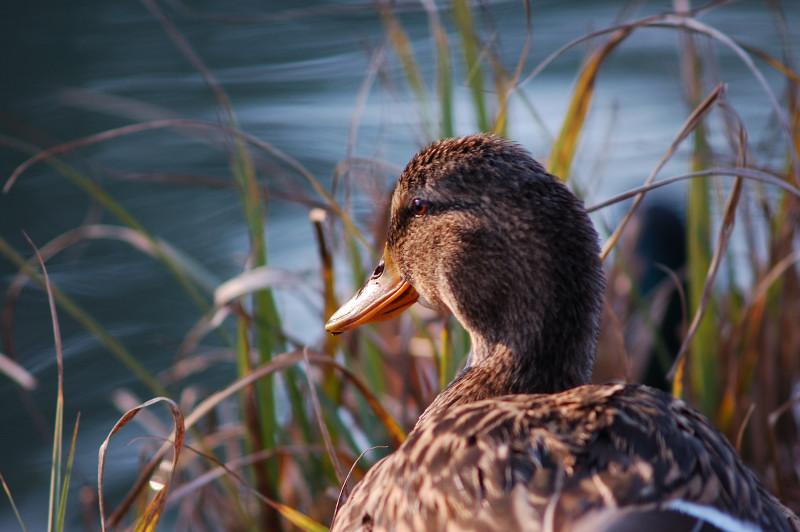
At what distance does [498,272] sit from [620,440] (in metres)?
0.56

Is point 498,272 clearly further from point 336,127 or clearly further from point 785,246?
point 336,127

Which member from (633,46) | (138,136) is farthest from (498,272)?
(633,46)

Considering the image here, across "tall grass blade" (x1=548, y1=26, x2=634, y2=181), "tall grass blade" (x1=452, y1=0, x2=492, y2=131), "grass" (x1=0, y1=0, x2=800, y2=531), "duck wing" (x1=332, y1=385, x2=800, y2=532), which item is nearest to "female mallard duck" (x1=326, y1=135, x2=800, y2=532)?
"duck wing" (x1=332, y1=385, x2=800, y2=532)

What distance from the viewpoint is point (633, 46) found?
695cm

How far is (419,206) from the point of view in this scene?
7.07 feet

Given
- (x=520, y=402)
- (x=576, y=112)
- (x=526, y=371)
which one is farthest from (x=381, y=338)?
(x=520, y=402)

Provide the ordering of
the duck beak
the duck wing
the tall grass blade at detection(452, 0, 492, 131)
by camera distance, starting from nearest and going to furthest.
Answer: the duck wing, the duck beak, the tall grass blade at detection(452, 0, 492, 131)

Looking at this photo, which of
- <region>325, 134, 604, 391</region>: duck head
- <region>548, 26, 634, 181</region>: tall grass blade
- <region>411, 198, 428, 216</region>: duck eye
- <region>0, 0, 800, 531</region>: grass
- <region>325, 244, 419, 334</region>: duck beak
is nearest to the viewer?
→ <region>325, 134, 604, 391</region>: duck head

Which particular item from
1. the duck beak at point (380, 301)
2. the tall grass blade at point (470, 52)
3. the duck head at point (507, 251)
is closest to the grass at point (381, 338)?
the tall grass blade at point (470, 52)

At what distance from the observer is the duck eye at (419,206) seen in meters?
2.14

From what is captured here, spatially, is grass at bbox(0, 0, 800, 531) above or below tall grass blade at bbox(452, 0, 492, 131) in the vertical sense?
below

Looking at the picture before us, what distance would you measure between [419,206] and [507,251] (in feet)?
0.84

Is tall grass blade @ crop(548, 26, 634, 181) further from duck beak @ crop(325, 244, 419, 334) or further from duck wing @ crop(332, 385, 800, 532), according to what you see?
duck wing @ crop(332, 385, 800, 532)

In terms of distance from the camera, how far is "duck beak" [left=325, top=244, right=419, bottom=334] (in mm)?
2301
